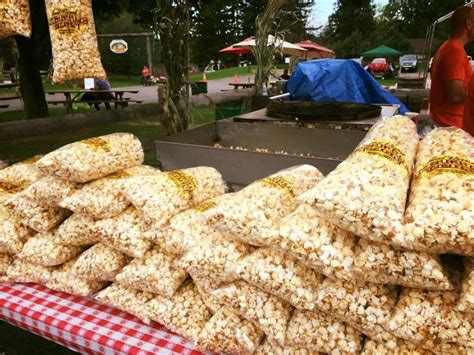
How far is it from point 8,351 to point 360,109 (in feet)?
9.80

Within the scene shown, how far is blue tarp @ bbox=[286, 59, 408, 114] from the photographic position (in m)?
4.93

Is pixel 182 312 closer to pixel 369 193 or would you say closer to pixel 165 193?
pixel 165 193

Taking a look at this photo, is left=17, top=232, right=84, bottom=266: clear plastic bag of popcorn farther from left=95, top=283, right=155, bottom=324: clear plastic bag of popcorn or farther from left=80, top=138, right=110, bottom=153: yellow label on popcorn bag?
left=80, top=138, right=110, bottom=153: yellow label on popcorn bag

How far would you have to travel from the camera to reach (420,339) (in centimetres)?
90

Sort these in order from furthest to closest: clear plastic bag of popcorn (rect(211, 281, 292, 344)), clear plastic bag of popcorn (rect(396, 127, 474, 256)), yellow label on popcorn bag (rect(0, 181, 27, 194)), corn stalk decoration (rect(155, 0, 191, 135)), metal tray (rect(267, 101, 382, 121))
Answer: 1. corn stalk decoration (rect(155, 0, 191, 135))
2. metal tray (rect(267, 101, 382, 121))
3. yellow label on popcorn bag (rect(0, 181, 27, 194))
4. clear plastic bag of popcorn (rect(211, 281, 292, 344))
5. clear plastic bag of popcorn (rect(396, 127, 474, 256))

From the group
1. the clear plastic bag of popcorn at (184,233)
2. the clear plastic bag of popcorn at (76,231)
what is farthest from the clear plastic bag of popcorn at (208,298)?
the clear plastic bag of popcorn at (76,231)

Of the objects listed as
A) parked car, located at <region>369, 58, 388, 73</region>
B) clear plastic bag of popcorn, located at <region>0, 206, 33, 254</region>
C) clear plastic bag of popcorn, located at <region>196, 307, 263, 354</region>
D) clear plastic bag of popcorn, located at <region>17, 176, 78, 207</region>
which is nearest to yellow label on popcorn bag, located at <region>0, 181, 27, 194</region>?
clear plastic bag of popcorn, located at <region>0, 206, 33, 254</region>

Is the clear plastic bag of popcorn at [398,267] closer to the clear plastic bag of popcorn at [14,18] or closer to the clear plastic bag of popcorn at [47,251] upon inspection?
the clear plastic bag of popcorn at [47,251]

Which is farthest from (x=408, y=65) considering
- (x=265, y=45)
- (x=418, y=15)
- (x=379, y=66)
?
(x=265, y=45)

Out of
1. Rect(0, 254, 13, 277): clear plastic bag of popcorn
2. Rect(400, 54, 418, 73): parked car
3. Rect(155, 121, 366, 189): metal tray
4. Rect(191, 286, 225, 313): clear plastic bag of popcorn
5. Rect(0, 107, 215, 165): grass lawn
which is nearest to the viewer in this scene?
Rect(191, 286, 225, 313): clear plastic bag of popcorn

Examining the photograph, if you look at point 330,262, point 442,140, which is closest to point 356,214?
point 330,262

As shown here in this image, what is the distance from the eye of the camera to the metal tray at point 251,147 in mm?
2053

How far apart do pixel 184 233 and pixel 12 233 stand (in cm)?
87

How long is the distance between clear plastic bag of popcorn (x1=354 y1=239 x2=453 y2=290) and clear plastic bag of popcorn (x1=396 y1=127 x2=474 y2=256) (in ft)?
0.13
